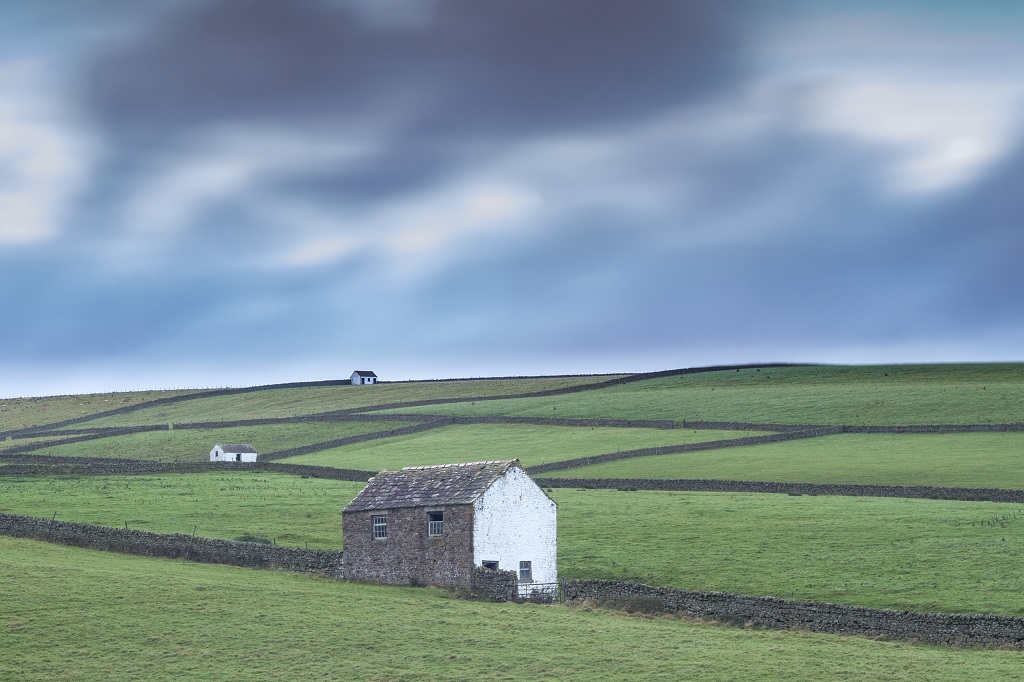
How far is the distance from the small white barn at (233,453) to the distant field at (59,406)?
55.1 meters

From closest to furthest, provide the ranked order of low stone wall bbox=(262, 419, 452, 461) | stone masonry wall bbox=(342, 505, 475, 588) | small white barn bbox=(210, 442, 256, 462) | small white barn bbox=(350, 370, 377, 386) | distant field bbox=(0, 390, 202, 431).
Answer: stone masonry wall bbox=(342, 505, 475, 588) < low stone wall bbox=(262, 419, 452, 461) < small white barn bbox=(210, 442, 256, 462) < distant field bbox=(0, 390, 202, 431) < small white barn bbox=(350, 370, 377, 386)

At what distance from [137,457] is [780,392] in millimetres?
60149

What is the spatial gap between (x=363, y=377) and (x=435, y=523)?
147721 millimetres

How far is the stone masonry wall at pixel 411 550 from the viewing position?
49250 millimetres

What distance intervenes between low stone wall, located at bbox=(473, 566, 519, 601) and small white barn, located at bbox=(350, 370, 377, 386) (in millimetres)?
149336

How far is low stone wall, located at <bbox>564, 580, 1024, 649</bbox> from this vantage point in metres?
36.9

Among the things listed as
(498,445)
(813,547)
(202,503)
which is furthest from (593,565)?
(498,445)

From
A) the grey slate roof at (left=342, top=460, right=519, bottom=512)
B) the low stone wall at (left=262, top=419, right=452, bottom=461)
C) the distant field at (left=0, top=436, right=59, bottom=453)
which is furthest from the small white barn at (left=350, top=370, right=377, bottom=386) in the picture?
the grey slate roof at (left=342, top=460, right=519, bottom=512)

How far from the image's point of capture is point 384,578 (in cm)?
5144

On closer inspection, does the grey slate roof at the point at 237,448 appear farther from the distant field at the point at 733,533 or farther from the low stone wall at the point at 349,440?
the distant field at the point at 733,533

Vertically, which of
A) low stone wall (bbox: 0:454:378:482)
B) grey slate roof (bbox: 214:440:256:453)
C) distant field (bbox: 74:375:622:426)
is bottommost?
low stone wall (bbox: 0:454:378:482)

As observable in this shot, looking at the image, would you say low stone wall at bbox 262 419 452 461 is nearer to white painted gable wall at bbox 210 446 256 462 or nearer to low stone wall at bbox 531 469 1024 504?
white painted gable wall at bbox 210 446 256 462

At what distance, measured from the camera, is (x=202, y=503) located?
7194cm

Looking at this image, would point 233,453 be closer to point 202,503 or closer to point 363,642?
point 202,503
